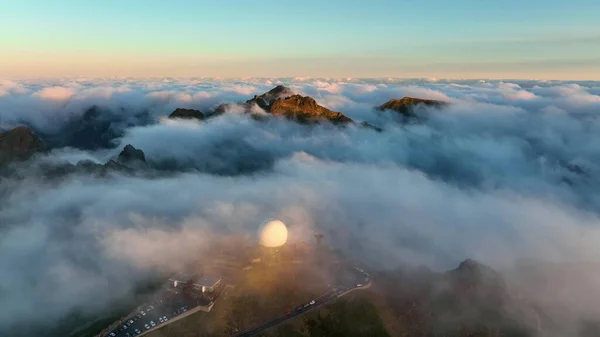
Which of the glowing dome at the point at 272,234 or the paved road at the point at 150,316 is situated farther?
the glowing dome at the point at 272,234

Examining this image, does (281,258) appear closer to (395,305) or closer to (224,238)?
(224,238)

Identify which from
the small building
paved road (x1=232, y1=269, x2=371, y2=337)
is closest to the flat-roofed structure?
the small building

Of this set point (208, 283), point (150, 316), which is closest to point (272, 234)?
point (208, 283)

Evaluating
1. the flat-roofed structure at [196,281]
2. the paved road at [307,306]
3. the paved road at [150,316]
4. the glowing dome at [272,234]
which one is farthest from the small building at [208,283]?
the glowing dome at [272,234]

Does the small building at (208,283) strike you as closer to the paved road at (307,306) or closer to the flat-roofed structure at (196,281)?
the flat-roofed structure at (196,281)

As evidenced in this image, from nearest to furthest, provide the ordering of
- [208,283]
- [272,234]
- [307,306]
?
[307,306]
[208,283]
[272,234]

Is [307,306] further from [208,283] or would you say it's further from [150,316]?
[150,316]
